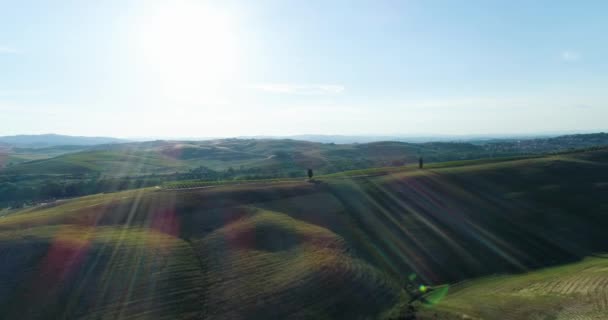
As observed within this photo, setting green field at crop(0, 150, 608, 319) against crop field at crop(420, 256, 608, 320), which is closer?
crop field at crop(420, 256, 608, 320)

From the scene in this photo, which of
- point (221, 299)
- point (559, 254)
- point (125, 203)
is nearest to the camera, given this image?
point (221, 299)

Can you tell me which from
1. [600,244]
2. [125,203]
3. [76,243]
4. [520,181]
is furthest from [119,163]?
[600,244]

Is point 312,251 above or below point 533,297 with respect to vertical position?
above

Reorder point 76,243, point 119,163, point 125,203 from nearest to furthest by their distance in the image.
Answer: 1. point 76,243
2. point 125,203
3. point 119,163

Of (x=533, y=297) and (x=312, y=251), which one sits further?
(x=312, y=251)

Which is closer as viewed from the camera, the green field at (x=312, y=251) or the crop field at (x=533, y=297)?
the crop field at (x=533, y=297)

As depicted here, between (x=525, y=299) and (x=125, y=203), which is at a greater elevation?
(x=125, y=203)

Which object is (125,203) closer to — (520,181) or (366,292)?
(366,292)

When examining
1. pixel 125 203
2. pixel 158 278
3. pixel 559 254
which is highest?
pixel 125 203
